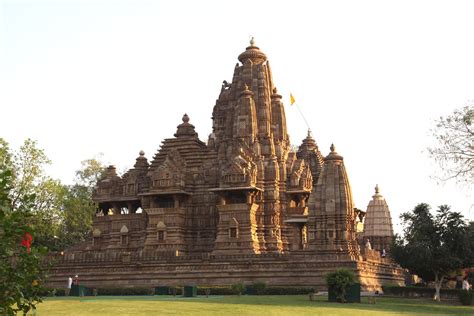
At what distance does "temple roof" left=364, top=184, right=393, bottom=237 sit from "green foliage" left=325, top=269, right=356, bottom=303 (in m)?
45.7

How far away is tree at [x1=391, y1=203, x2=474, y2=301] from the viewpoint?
123 ft

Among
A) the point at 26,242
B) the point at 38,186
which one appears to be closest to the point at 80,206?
the point at 38,186

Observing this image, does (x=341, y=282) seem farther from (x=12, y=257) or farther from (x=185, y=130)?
(x=185, y=130)

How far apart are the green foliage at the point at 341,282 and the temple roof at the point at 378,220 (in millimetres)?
45737

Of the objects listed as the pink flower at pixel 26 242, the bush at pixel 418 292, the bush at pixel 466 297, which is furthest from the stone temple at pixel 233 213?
the pink flower at pixel 26 242

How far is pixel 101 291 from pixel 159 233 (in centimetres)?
1176

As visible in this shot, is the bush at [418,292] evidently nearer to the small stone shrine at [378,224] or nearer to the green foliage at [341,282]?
the green foliage at [341,282]

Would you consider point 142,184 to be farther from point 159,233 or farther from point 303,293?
point 303,293

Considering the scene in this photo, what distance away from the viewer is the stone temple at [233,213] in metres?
47.8

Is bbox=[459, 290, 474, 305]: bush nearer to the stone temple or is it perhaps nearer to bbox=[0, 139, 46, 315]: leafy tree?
the stone temple

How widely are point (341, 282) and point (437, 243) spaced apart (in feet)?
30.9

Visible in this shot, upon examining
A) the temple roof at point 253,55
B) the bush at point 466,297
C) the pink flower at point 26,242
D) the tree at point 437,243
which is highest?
the temple roof at point 253,55

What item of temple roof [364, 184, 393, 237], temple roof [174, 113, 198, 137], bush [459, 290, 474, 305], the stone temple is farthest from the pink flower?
temple roof [364, 184, 393, 237]

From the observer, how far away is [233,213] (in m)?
53.0
